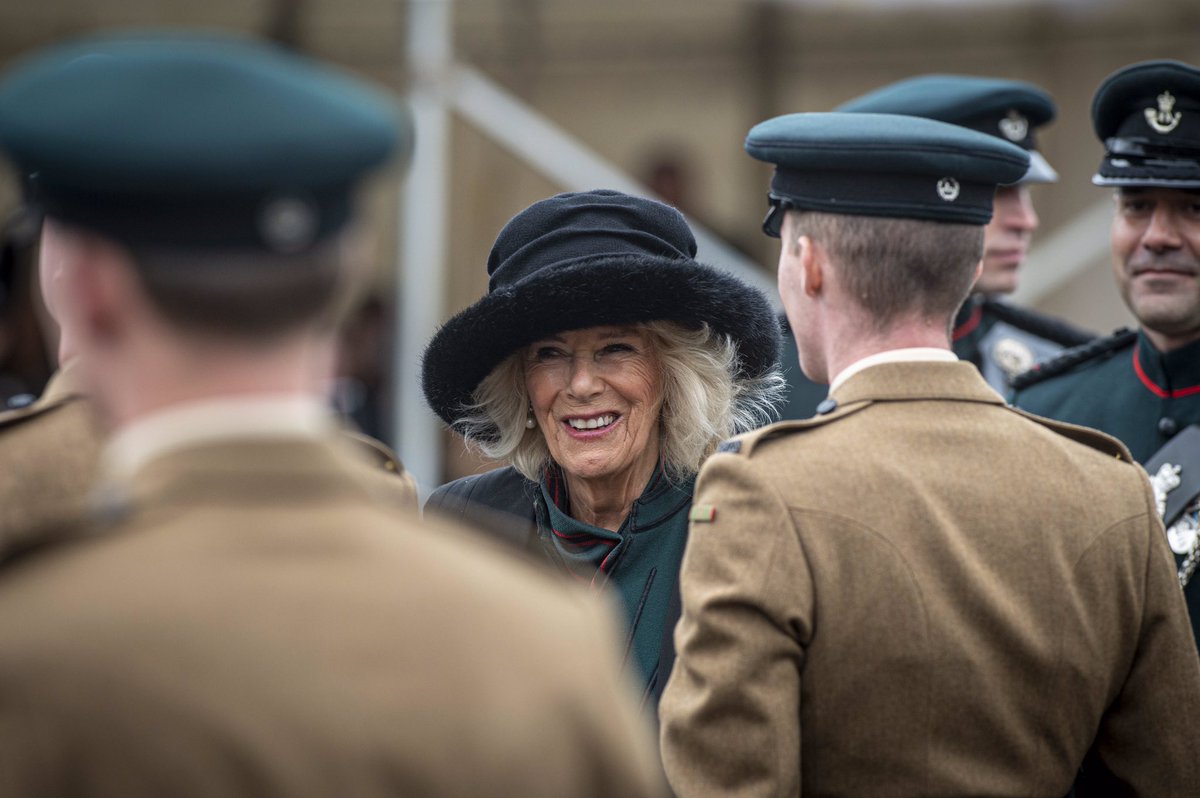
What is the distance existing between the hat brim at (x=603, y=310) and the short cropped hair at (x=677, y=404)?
0.04m

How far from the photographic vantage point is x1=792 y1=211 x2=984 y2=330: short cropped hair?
251cm

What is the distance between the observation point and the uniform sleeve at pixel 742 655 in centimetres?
229

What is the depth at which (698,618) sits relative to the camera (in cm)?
234

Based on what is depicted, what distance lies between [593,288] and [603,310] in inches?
2.6

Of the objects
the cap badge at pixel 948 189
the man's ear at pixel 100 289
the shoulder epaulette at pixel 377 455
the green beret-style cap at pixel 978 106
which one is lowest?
the shoulder epaulette at pixel 377 455

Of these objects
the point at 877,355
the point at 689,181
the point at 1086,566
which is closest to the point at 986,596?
the point at 1086,566

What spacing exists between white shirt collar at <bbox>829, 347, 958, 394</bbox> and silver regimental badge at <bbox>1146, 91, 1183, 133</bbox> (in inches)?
69.5

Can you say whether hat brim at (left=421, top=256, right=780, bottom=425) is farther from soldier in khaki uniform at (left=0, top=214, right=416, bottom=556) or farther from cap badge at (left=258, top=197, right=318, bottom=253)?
cap badge at (left=258, top=197, right=318, bottom=253)

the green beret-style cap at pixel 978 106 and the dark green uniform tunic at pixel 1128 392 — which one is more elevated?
the green beret-style cap at pixel 978 106

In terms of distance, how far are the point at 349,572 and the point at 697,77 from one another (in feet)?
22.3

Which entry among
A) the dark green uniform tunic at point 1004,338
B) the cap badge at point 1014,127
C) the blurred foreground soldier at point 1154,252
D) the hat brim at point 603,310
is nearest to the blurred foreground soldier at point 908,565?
the hat brim at point 603,310

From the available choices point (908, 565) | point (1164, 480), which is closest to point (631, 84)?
point (1164, 480)

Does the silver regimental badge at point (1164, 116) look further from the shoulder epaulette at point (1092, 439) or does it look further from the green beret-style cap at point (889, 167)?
the shoulder epaulette at point (1092, 439)

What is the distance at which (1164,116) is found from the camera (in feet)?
13.1
